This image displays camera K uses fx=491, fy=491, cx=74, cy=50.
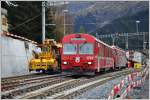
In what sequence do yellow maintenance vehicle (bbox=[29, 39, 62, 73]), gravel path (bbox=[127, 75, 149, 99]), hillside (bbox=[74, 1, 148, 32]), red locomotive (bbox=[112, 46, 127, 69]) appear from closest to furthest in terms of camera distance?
1. gravel path (bbox=[127, 75, 149, 99])
2. yellow maintenance vehicle (bbox=[29, 39, 62, 73])
3. red locomotive (bbox=[112, 46, 127, 69])
4. hillside (bbox=[74, 1, 148, 32])

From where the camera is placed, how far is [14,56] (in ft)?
125

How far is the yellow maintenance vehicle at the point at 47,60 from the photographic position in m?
37.4

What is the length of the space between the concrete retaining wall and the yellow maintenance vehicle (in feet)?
4.11

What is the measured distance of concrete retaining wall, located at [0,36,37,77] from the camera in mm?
35000

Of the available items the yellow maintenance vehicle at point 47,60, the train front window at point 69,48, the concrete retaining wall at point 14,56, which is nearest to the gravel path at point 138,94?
the train front window at point 69,48

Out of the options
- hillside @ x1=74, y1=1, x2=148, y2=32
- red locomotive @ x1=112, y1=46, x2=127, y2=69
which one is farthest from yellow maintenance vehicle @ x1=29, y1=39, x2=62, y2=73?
hillside @ x1=74, y1=1, x2=148, y2=32

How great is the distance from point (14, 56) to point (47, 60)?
2.69m

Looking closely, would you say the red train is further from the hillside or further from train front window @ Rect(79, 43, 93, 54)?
the hillside

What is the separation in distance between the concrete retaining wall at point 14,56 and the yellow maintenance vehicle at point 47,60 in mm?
1252

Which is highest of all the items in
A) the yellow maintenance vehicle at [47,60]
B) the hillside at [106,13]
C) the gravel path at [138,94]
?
the hillside at [106,13]

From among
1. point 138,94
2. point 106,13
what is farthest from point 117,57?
point 106,13

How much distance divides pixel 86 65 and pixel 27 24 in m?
30.1

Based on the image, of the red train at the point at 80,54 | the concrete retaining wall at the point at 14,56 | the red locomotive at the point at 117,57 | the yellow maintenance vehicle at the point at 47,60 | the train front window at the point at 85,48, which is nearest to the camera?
the red train at the point at 80,54

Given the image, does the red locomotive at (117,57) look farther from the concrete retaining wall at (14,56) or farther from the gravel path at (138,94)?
the gravel path at (138,94)
